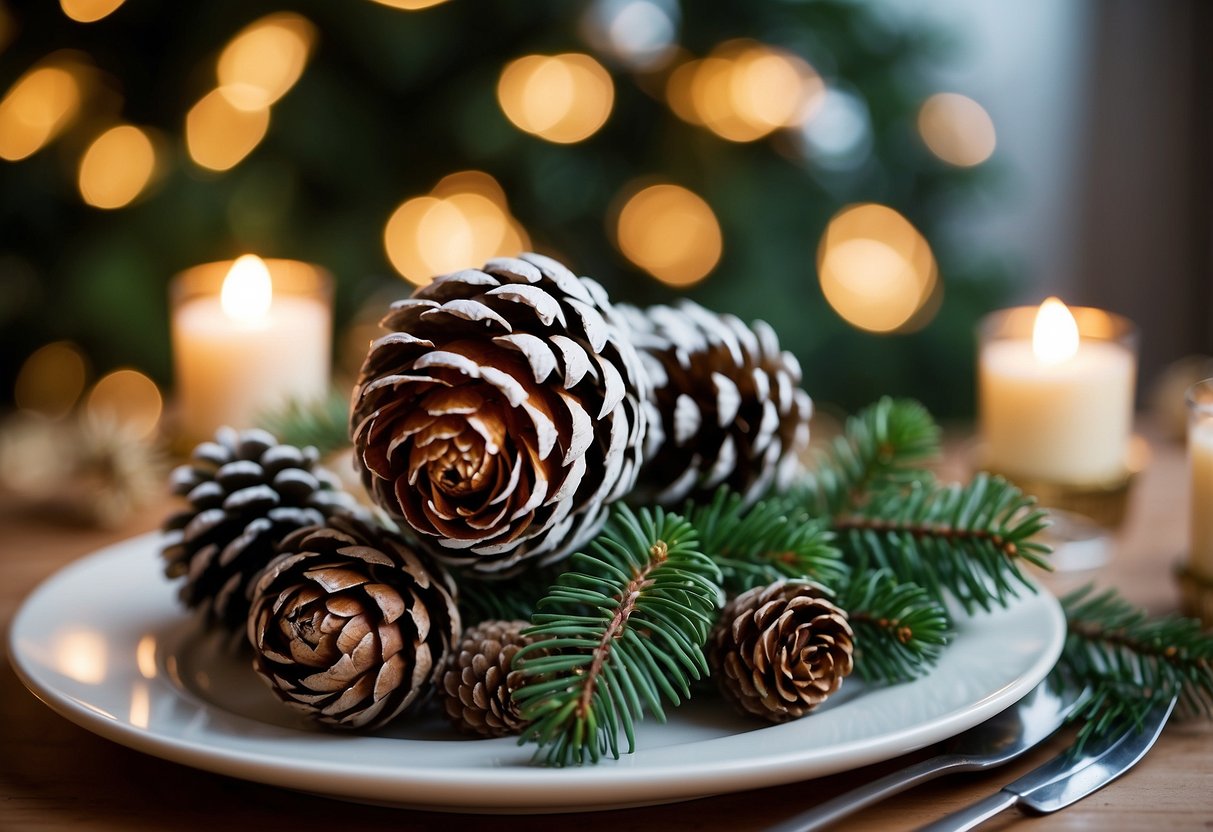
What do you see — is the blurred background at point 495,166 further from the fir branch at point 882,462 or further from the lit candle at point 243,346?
the fir branch at point 882,462

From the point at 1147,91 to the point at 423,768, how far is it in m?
2.07

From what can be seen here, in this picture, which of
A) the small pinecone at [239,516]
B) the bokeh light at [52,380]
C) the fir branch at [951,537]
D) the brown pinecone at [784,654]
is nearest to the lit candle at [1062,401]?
the fir branch at [951,537]

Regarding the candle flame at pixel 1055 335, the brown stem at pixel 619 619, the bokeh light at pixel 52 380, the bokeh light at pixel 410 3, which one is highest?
the bokeh light at pixel 410 3

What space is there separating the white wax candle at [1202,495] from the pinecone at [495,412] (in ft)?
1.20

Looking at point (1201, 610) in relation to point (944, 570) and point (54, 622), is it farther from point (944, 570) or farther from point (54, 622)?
point (54, 622)

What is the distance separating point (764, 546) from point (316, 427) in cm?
36

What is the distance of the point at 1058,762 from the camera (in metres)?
0.50

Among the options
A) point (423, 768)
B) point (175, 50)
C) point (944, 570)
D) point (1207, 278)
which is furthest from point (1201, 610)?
point (1207, 278)

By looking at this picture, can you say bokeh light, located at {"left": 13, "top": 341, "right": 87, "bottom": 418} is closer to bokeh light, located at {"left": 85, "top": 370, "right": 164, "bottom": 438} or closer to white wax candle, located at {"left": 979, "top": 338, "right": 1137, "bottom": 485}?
bokeh light, located at {"left": 85, "top": 370, "right": 164, "bottom": 438}

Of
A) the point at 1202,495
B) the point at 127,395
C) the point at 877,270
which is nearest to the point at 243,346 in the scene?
the point at 1202,495

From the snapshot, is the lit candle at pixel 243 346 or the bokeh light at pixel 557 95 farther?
the bokeh light at pixel 557 95

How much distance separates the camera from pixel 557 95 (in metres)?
1.44

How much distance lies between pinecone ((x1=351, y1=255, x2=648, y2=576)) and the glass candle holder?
1.19 feet

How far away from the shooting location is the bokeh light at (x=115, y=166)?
1419mm
